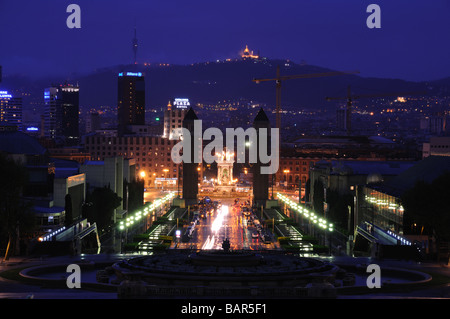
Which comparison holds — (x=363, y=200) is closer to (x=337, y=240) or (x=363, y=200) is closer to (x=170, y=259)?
(x=337, y=240)

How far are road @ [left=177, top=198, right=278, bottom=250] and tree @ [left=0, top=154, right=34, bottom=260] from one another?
63.3ft

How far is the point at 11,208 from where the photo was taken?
196 feet

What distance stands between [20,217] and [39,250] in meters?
2.76

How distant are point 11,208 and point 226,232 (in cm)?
3575

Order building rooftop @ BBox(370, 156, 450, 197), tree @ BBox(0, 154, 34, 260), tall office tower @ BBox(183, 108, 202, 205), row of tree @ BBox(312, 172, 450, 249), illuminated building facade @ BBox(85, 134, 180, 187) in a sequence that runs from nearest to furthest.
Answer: tree @ BBox(0, 154, 34, 260) < row of tree @ BBox(312, 172, 450, 249) < building rooftop @ BBox(370, 156, 450, 197) < tall office tower @ BBox(183, 108, 202, 205) < illuminated building facade @ BBox(85, 134, 180, 187)

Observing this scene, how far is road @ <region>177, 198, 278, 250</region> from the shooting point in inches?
3068

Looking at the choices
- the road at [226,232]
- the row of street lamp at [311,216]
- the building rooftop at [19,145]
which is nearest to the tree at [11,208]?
the road at [226,232]

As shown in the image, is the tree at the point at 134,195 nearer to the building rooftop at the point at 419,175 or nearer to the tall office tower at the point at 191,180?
the tall office tower at the point at 191,180

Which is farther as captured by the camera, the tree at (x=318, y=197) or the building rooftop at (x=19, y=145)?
the tree at (x=318, y=197)

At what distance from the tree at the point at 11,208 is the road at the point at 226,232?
19.3m

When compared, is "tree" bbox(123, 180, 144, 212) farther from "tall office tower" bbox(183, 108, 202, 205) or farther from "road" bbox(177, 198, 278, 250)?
"tall office tower" bbox(183, 108, 202, 205)

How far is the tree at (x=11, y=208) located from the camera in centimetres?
5848

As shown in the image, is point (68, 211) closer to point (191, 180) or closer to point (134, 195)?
point (134, 195)

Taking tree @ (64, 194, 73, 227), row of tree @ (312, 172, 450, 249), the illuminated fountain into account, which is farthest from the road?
the illuminated fountain
